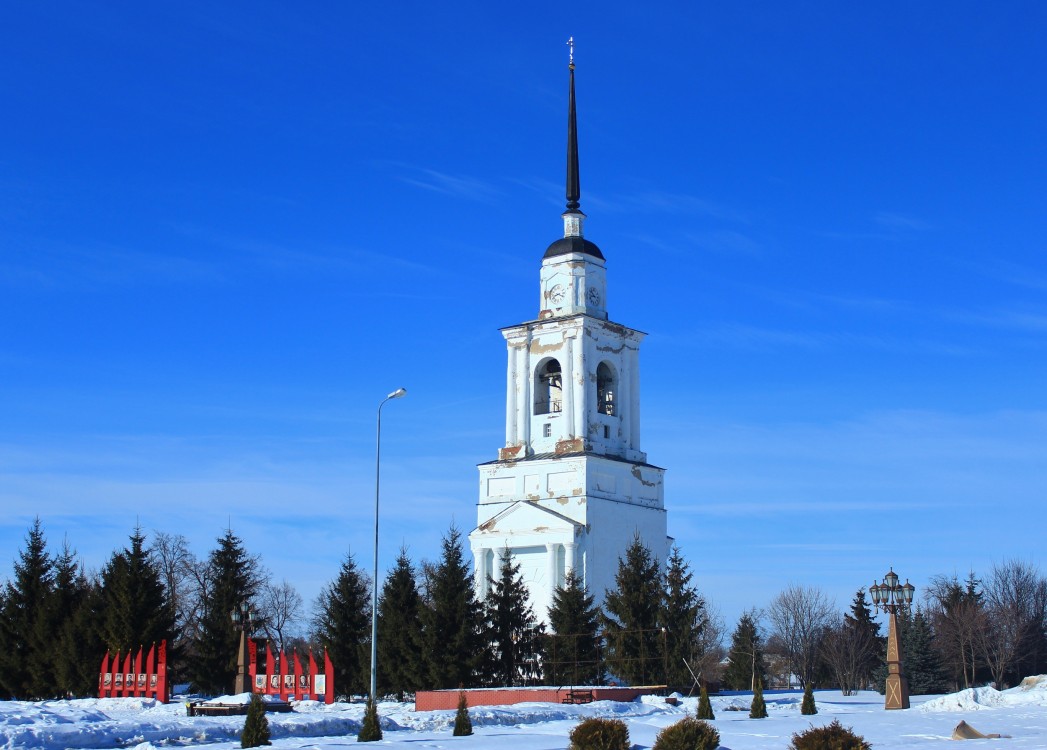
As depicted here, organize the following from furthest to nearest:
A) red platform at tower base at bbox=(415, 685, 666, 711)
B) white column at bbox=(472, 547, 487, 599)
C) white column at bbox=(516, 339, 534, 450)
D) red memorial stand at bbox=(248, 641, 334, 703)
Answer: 1. white column at bbox=(516, 339, 534, 450)
2. white column at bbox=(472, 547, 487, 599)
3. red platform at tower base at bbox=(415, 685, 666, 711)
4. red memorial stand at bbox=(248, 641, 334, 703)

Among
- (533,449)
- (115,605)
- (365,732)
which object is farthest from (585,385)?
(365,732)

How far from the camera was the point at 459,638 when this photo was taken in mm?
43562

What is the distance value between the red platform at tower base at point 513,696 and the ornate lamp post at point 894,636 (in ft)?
25.9

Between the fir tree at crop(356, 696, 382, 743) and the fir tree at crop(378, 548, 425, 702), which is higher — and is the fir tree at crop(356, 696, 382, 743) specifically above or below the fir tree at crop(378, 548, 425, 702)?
below

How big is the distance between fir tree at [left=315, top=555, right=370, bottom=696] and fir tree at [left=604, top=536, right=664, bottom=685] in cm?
818

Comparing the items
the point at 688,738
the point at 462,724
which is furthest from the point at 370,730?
the point at 688,738

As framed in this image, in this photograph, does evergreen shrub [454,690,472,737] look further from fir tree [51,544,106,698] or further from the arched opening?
the arched opening

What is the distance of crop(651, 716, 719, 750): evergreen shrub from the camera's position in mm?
20312

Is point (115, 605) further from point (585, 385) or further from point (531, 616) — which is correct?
point (585, 385)

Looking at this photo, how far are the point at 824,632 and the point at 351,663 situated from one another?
130 feet

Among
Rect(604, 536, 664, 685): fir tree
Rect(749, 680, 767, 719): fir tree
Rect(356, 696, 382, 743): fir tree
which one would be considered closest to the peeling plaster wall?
Rect(604, 536, 664, 685): fir tree

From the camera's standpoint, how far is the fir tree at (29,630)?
154ft

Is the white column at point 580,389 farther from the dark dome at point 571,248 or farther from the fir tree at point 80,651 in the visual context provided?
the fir tree at point 80,651

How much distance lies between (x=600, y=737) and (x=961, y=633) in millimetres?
44646
